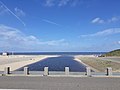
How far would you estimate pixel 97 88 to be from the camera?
564 inches

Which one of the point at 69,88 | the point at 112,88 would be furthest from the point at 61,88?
the point at 112,88

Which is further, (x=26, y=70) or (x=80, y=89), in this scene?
(x=26, y=70)

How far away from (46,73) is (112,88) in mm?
9243

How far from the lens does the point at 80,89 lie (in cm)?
1397

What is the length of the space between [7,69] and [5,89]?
9.33m

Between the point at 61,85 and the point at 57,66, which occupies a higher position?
the point at 61,85

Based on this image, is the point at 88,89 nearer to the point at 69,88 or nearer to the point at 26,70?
the point at 69,88

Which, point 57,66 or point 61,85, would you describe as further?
point 57,66

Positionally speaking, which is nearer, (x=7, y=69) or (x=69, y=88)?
(x=69, y=88)

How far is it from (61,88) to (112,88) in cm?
340

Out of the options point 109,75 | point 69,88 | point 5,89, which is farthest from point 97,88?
point 109,75

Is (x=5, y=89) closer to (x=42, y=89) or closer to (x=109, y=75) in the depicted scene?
(x=42, y=89)

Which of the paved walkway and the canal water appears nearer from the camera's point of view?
the paved walkway

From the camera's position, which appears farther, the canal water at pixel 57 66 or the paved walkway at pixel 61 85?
the canal water at pixel 57 66
